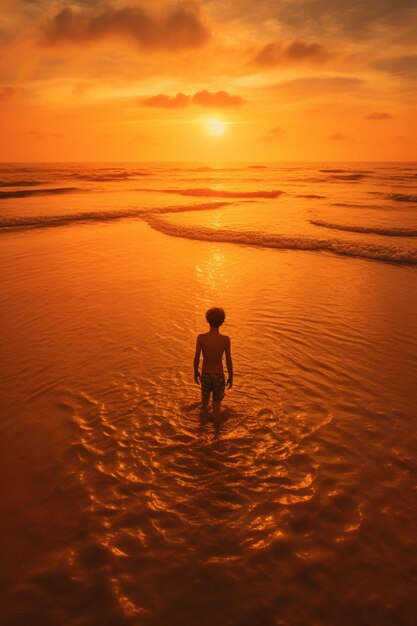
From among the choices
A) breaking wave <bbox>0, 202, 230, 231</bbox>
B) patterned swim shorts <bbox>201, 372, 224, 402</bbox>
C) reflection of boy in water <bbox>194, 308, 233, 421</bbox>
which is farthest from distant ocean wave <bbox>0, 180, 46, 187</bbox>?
patterned swim shorts <bbox>201, 372, 224, 402</bbox>

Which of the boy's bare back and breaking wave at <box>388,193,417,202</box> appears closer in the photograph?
the boy's bare back

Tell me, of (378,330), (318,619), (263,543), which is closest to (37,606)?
(263,543)

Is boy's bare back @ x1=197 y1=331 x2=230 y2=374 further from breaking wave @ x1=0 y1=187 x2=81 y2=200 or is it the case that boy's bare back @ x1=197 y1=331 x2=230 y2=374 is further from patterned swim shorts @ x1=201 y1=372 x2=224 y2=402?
breaking wave @ x1=0 y1=187 x2=81 y2=200

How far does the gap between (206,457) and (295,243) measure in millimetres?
11760

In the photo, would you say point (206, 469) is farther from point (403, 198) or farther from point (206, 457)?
point (403, 198)

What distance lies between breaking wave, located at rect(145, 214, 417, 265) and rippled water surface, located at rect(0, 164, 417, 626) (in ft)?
10.3

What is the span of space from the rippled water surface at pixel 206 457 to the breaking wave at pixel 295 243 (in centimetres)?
315

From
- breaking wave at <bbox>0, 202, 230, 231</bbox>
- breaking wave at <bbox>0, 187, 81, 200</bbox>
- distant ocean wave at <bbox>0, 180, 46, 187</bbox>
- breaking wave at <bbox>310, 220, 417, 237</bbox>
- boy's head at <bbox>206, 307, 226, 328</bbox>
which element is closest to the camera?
boy's head at <bbox>206, 307, 226, 328</bbox>

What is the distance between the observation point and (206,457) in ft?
13.9

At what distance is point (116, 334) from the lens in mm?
7285

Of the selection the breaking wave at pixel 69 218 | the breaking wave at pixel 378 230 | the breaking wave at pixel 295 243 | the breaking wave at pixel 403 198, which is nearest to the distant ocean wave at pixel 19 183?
the breaking wave at pixel 69 218

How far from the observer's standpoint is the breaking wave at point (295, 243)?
1291cm

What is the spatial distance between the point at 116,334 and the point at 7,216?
57.2ft

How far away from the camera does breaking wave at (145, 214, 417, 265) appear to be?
1291 centimetres
